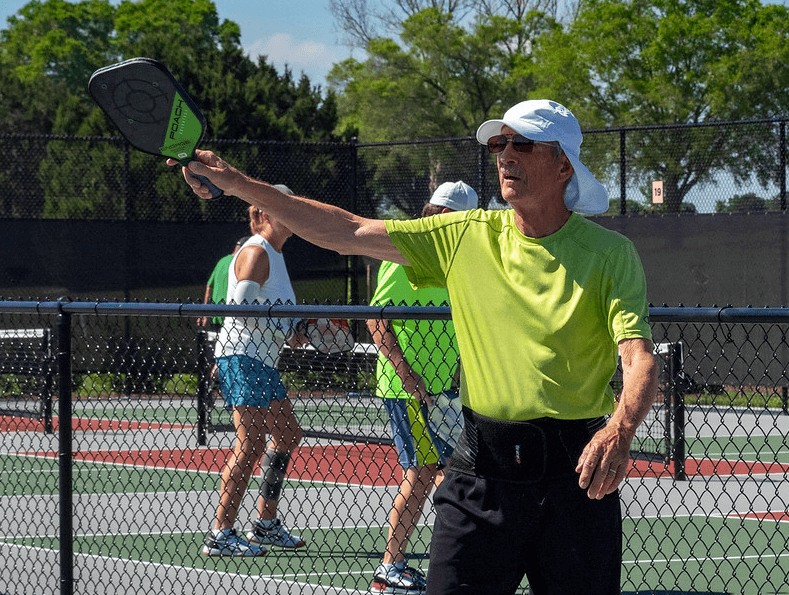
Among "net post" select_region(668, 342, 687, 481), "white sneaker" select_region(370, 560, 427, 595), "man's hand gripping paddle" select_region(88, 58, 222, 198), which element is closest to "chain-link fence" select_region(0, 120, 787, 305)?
"net post" select_region(668, 342, 687, 481)

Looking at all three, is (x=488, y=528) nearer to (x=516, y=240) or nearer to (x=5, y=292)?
(x=516, y=240)

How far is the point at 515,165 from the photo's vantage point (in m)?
3.23

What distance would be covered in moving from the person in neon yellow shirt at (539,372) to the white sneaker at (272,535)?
10.5 ft

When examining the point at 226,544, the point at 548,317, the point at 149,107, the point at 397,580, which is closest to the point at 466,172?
the point at 226,544

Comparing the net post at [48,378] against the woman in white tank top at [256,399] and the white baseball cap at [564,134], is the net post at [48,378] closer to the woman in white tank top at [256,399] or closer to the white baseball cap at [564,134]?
the woman in white tank top at [256,399]

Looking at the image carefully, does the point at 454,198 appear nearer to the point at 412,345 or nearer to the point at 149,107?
the point at 412,345

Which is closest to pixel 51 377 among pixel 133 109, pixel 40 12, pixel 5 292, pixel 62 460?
pixel 5 292

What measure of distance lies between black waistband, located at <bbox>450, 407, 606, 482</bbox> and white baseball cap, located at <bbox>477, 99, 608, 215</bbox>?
595 mm

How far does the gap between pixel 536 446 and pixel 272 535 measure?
3.47 metres

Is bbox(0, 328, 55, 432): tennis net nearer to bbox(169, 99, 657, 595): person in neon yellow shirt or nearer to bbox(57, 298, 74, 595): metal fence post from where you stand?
bbox(57, 298, 74, 595): metal fence post

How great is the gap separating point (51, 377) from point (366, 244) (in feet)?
27.1

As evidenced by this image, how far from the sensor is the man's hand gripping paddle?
3521 millimetres

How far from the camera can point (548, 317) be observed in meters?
3.12

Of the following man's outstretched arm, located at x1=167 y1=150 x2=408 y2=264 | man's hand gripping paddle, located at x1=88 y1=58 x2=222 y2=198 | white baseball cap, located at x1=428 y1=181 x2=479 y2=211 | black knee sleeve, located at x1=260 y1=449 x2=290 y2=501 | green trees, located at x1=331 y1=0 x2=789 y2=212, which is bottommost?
black knee sleeve, located at x1=260 y1=449 x2=290 y2=501
